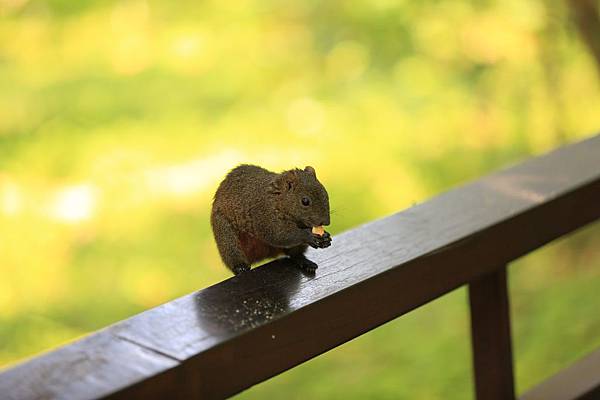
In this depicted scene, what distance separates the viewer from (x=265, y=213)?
58.2 inches

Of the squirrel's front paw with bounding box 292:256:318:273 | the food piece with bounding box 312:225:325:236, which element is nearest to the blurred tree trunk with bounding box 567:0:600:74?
the food piece with bounding box 312:225:325:236

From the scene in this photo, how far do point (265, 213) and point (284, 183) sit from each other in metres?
0.06

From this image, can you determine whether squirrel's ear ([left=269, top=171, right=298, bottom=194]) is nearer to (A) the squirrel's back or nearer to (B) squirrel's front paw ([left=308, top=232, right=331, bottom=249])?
(A) the squirrel's back

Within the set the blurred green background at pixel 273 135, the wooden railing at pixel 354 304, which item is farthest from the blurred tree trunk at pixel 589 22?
the wooden railing at pixel 354 304

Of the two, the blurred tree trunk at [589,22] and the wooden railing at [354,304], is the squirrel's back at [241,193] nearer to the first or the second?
the wooden railing at [354,304]

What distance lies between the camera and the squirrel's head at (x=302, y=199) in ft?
4.78

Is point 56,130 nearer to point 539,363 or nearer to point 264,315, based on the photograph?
point 539,363

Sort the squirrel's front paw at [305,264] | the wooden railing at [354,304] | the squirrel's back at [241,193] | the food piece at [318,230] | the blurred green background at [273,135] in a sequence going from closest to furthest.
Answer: the wooden railing at [354,304] < the squirrel's front paw at [305,264] < the food piece at [318,230] < the squirrel's back at [241,193] < the blurred green background at [273,135]

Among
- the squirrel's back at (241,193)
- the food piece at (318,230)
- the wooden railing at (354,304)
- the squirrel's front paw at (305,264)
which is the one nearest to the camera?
the wooden railing at (354,304)

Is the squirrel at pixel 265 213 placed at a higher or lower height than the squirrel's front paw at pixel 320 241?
higher

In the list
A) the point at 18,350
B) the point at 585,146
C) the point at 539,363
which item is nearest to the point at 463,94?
the point at 539,363

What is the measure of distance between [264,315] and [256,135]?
3.68m

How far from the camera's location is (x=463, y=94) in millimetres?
5105

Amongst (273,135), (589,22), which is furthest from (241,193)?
(589,22)
